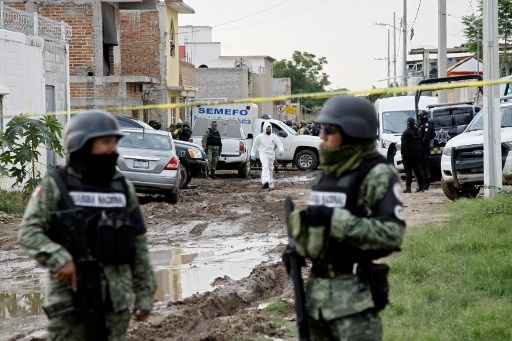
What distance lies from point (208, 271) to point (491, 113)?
23.4ft

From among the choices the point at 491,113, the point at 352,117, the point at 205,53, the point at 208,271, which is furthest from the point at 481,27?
the point at 205,53

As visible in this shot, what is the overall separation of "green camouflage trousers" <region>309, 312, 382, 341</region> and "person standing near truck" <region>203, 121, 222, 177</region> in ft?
82.2

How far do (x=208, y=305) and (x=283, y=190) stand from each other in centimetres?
1498


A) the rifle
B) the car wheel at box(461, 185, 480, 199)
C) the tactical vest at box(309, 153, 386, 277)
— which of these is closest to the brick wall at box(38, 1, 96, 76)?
the car wheel at box(461, 185, 480, 199)

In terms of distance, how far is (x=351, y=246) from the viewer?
4.77m

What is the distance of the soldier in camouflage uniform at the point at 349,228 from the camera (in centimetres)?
472

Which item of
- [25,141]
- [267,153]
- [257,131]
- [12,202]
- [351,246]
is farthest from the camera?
[257,131]

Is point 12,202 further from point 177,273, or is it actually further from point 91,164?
point 91,164

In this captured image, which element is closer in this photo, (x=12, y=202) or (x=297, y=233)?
(x=297, y=233)

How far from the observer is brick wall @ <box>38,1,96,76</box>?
120ft

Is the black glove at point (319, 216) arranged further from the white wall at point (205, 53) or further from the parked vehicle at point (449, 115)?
the white wall at point (205, 53)

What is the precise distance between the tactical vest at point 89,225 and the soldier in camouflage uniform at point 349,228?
2.73ft

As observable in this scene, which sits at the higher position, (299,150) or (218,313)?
(299,150)

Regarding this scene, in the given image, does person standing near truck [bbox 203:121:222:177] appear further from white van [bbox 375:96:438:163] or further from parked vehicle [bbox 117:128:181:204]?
parked vehicle [bbox 117:128:181:204]
